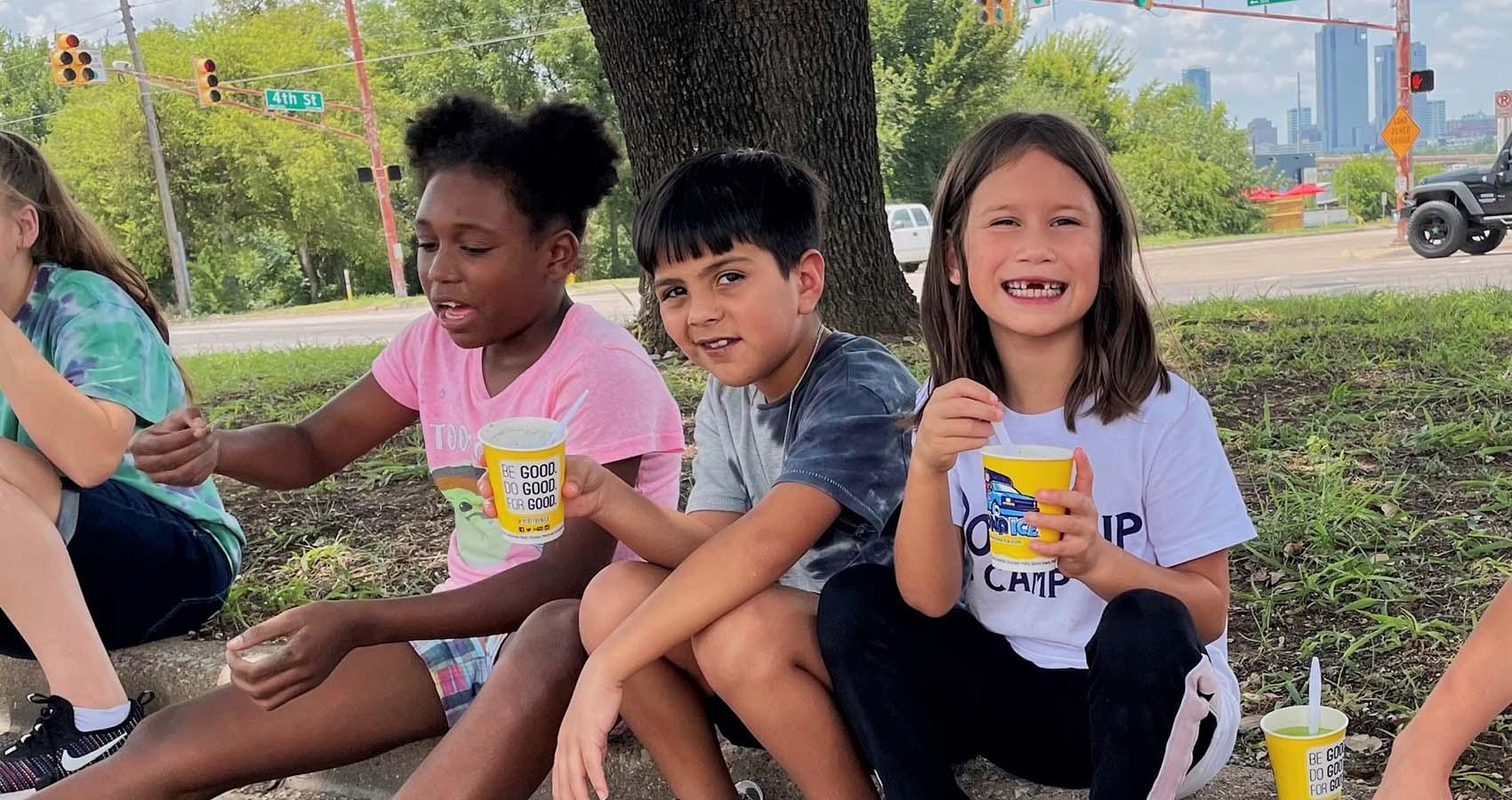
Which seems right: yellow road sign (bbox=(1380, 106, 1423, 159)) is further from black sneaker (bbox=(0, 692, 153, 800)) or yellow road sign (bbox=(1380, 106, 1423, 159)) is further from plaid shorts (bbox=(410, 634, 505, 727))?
black sneaker (bbox=(0, 692, 153, 800))

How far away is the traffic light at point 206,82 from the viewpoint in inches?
817

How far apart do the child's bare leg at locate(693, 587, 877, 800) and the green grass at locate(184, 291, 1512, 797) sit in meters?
0.69

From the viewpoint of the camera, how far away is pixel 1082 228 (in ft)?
6.23

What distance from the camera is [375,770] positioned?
2.50 m

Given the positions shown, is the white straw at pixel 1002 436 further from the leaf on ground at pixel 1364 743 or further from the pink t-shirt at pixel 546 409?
the leaf on ground at pixel 1364 743

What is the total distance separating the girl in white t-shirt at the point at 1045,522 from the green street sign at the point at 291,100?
24492 mm

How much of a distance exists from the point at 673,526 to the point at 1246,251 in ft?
72.9

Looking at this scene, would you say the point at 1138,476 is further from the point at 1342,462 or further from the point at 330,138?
the point at 330,138

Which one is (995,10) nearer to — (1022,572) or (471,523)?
(471,523)

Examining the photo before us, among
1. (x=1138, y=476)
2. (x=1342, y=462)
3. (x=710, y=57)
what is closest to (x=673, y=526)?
(x=1138, y=476)

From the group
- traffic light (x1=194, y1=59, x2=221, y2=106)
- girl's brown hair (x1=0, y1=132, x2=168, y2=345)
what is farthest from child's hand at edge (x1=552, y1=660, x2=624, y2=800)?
traffic light (x1=194, y1=59, x2=221, y2=106)

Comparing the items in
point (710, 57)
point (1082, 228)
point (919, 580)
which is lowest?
point (919, 580)

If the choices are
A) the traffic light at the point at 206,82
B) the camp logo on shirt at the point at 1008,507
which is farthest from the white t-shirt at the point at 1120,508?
the traffic light at the point at 206,82

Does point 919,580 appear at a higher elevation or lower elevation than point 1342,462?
higher
